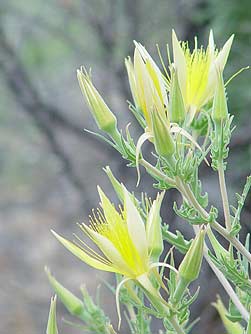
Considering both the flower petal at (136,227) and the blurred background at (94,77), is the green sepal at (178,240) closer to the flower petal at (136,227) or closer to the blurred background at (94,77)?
the flower petal at (136,227)

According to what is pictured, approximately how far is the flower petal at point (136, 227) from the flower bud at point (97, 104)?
6.0 inches

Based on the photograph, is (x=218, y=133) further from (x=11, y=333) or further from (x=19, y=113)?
(x=11, y=333)

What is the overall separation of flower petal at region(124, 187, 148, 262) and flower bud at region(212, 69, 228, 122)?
0.64 ft

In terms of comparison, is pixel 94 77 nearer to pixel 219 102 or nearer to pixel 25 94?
pixel 25 94

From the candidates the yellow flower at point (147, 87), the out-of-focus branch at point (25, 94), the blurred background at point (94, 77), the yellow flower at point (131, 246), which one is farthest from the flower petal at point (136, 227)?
the out-of-focus branch at point (25, 94)

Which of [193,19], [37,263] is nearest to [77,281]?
[37,263]

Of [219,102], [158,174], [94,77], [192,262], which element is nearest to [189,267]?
[192,262]

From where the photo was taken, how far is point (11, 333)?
5.07 metres

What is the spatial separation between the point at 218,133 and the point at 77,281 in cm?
443

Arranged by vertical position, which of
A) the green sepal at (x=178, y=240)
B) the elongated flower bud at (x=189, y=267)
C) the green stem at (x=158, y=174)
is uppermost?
the green stem at (x=158, y=174)

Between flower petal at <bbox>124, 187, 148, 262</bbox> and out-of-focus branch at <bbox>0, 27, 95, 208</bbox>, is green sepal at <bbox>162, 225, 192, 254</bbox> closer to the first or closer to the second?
flower petal at <bbox>124, 187, 148, 262</bbox>

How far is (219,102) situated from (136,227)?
0.22m

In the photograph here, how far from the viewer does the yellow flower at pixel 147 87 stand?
0.92 metres

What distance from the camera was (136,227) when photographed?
88 cm
